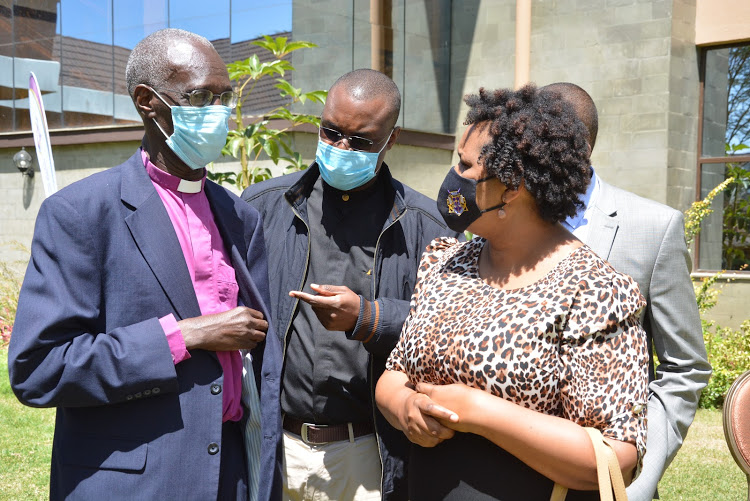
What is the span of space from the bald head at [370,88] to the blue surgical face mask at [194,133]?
89cm

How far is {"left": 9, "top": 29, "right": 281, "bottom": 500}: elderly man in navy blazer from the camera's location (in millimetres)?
2094

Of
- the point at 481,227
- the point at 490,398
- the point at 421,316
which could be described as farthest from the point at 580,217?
the point at 490,398

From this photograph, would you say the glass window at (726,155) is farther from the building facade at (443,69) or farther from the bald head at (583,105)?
the bald head at (583,105)

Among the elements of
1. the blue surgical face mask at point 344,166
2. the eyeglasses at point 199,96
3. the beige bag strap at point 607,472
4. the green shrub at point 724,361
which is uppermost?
the eyeglasses at point 199,96

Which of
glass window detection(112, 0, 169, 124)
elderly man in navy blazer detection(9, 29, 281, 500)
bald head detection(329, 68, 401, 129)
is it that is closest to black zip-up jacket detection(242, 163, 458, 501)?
bald head detection(329, 68, 401, 129)

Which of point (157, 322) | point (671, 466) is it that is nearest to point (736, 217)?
point (671, 466)

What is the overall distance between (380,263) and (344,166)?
437 mm

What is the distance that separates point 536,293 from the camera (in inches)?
83.4

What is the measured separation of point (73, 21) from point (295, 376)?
12.0 meters

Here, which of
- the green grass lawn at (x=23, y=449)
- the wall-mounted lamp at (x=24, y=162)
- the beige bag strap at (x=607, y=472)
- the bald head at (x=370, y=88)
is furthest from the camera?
the wall-mounted lamp at (x=24, y=162)

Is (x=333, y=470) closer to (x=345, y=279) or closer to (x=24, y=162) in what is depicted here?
(x=345, y=279)

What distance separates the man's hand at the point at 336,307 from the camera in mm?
2684

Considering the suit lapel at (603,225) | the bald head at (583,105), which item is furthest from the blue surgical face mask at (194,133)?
the suit lapel at (603,225)

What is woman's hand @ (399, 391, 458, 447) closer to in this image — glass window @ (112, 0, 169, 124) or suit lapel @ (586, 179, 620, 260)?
suit lapel @ (586, 179, 620, 260)
